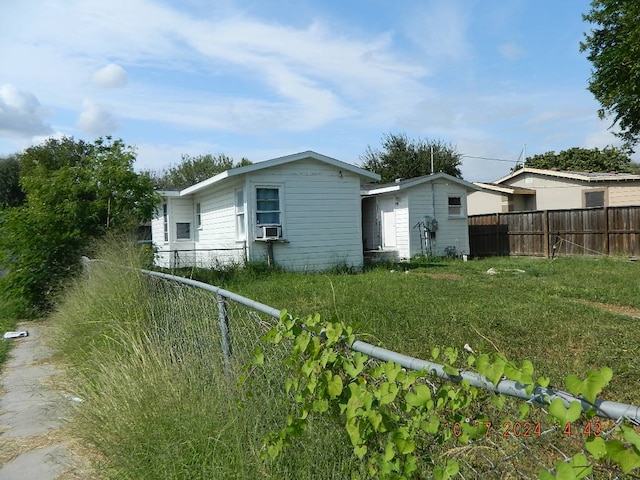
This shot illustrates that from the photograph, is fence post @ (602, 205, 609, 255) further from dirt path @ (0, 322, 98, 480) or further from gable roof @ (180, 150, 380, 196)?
dirt path @ (0, 322, 98, 480)

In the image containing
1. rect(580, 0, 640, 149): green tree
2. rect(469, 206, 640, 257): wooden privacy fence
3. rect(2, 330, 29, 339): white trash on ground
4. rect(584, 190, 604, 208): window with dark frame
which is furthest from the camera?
rect(584, 190, 604, 208): window with dark frame

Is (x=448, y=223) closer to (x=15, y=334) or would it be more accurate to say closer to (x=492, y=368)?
(x=15, y=334)

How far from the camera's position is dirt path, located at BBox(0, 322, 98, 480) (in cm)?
315

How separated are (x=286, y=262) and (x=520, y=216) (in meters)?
10.7

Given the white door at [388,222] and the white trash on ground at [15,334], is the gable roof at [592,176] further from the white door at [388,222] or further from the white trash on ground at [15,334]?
the white trash on ground at [15,334]

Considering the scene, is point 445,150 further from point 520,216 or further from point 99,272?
point 99,272

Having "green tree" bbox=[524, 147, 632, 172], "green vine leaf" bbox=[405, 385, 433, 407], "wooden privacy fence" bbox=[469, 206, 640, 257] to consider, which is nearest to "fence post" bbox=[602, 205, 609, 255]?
"wooden privacy fence" bbox=[469, 206, 640, 257]

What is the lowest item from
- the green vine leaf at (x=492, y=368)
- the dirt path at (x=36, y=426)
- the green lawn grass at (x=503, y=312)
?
the dirt path at (x=36, y=426)

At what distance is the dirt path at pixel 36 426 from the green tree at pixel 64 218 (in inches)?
138

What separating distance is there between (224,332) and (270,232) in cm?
1023

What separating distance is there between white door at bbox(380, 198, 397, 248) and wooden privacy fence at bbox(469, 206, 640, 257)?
4.64 metres

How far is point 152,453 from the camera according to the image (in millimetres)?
2721

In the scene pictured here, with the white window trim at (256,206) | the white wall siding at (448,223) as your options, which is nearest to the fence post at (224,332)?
the white window trim at (256,206)

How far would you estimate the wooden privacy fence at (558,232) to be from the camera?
16531mm
